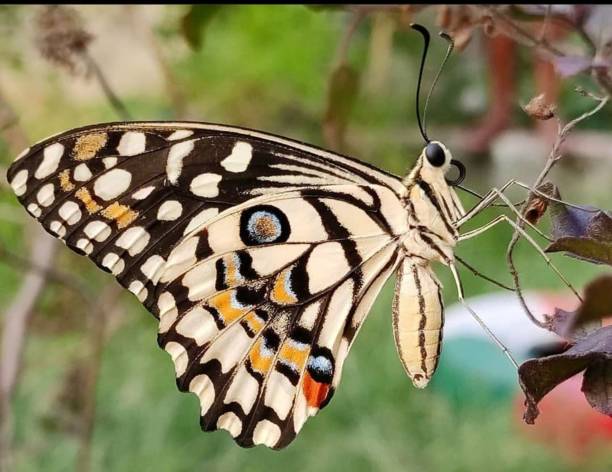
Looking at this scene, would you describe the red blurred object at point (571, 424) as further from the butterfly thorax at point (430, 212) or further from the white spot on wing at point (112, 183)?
the white spot on wing at point (112, 183)

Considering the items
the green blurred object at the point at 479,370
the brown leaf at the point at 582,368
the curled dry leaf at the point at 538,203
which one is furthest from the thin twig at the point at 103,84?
the green blurred object at the point at 479,370

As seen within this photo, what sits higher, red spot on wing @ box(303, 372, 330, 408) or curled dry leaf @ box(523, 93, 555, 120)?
curled dry leaf @ box(523, 93, 555, 120)

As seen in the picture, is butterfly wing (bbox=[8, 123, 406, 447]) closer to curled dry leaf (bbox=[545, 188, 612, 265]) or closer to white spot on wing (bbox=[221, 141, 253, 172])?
white spot on wing (bbox=[221, 141, 253, 172])

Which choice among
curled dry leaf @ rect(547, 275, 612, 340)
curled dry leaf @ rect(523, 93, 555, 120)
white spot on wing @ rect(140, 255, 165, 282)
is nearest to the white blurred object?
white spot on wing @ rect(140, 255, 165, 282)

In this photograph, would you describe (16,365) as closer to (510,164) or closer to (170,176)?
(170,176)

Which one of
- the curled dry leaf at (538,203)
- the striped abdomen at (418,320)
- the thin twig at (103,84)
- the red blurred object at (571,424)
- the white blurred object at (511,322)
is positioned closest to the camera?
→ the curled dry leaf at (538,203)

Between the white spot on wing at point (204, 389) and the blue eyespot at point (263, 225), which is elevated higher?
the blue eyespot at point (263, 225)

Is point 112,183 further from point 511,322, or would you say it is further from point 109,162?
point 511,322
